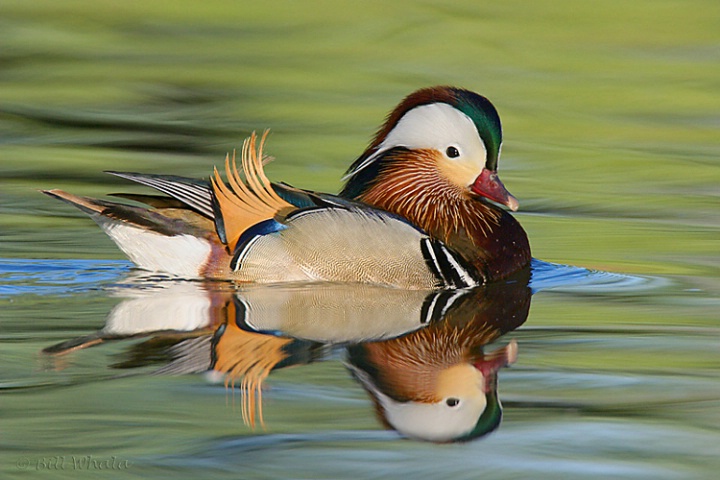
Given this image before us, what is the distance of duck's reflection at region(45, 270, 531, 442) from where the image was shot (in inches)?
184

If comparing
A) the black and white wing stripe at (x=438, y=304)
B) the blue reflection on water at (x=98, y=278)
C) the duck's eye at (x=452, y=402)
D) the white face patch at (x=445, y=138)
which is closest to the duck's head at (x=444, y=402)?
the duck's eye at (x=452, y=402)

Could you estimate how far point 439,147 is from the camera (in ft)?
23.3

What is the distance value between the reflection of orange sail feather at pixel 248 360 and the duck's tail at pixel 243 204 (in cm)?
95

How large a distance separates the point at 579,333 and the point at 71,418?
2.39m

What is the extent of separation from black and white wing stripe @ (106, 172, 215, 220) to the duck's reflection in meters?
0.40

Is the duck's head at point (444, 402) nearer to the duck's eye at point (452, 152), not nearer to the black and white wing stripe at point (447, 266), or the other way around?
the black and white wing stripe at point (447, 266)

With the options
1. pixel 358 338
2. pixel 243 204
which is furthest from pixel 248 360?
pixel 243 204

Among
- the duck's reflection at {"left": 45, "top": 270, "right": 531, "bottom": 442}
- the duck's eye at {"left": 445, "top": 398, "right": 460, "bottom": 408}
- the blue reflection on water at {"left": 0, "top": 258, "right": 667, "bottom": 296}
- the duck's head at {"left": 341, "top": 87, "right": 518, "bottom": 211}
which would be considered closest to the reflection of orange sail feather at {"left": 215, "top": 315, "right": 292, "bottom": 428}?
the duck's reflection at {"left": 45, "top": 270, "right": 531, "bottom": 442}

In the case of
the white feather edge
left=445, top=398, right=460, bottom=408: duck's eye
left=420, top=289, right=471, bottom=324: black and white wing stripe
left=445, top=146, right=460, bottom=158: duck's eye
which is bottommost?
left=445, top=398, right=460, bottom=408: duck's eye

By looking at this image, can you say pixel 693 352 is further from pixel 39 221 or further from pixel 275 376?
pixel 39 221

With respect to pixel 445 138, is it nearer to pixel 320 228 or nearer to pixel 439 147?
pixel 439 147

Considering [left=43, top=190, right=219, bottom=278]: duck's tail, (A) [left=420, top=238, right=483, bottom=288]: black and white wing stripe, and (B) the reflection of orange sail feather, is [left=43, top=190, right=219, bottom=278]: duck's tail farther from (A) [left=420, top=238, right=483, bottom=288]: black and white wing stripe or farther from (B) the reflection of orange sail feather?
(A) [left=420, top=238, right=483, bottom=288]: black and white wing stripe

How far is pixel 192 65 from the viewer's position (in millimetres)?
12742

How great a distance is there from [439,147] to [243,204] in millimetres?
1158
